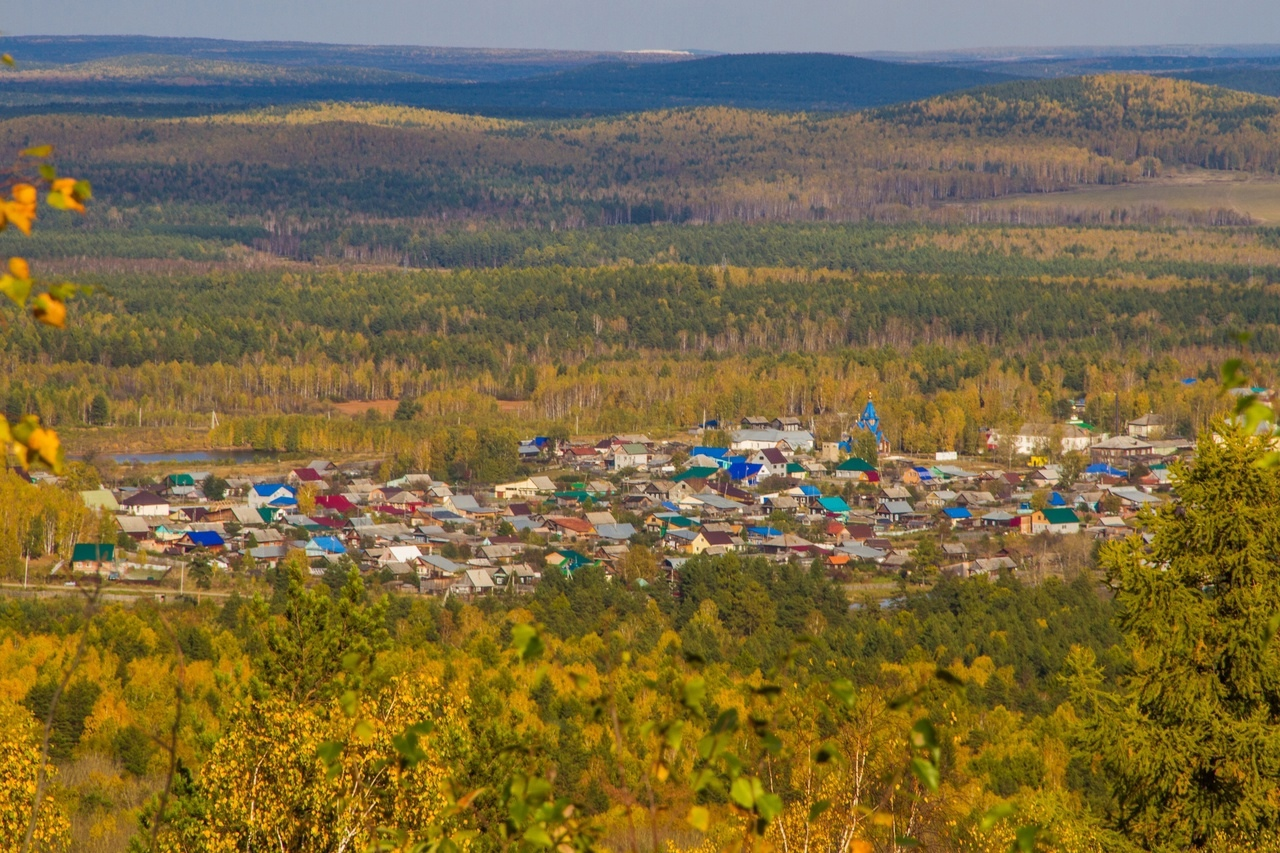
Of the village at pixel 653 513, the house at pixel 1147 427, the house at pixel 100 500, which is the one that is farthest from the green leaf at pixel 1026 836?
the house at pixel 1147 427

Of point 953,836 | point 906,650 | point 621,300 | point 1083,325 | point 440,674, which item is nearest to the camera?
point 953,836

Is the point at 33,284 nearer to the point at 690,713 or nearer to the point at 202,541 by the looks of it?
the point at 690,713

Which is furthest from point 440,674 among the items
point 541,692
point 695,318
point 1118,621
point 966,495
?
point 695,318

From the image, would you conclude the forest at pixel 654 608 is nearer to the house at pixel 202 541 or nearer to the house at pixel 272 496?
the house at pixel 202 541

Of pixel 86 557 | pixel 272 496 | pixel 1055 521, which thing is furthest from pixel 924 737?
pixel 272 496

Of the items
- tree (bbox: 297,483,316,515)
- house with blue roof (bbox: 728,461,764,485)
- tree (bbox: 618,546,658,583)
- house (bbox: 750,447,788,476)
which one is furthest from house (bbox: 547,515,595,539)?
house (bbox: 750,447,788,476)

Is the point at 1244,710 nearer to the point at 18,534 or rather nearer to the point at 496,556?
the point at 496,556
